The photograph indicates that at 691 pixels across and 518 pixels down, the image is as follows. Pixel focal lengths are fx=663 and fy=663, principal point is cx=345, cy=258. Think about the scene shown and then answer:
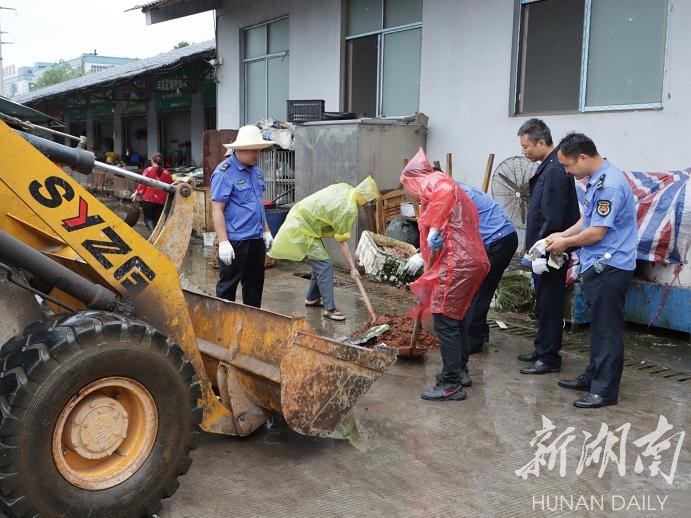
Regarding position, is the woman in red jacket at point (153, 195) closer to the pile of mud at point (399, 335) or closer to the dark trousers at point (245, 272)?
the dark trousers at point (245, 272)

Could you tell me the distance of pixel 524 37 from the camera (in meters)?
7.73

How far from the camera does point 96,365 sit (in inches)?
106

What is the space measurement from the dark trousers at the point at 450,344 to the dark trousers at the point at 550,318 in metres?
0.95

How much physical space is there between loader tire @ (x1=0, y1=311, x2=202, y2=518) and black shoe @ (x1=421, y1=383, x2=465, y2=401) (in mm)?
1917

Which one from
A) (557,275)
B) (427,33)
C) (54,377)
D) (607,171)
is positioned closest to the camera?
(54,377)

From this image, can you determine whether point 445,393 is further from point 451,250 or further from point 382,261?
point 382,261

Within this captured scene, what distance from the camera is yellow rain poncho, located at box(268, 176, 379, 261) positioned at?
20.3 ft

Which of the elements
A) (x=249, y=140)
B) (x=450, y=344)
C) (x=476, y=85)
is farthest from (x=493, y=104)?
(x=450, y=344)

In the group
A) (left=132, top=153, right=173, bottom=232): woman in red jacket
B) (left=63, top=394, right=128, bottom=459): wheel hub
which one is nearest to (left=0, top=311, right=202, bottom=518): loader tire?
(left=63, top=394, right=128, bottom=459): wheel hub

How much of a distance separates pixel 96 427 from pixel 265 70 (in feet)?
35.4

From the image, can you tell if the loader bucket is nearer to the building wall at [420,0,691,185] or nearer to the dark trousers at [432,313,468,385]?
the dark trousers at [432,313,468,385]

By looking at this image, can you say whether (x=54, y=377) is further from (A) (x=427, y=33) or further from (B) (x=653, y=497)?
(A) (x=427, y=33)

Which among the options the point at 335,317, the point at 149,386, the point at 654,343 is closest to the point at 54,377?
the point at 149,386

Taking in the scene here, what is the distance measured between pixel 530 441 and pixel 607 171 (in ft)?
5.90
